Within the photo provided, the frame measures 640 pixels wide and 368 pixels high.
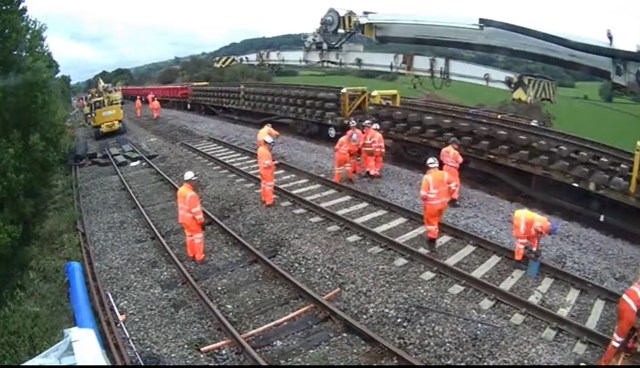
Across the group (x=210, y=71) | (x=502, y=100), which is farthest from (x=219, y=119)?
(x=210, y=71)

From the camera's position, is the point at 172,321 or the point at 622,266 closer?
the point at 172,321

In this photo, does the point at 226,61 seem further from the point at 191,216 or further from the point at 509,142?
the point at 191,216

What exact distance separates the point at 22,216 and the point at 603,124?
50.4ft

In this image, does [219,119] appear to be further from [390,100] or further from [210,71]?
[210,71]

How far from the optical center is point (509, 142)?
12.3m

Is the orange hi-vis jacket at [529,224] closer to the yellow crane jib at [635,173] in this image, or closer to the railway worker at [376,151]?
the yellow crane jib at [635,173]

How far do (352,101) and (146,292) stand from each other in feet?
35.4

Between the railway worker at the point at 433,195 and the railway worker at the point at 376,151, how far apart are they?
4.40 m

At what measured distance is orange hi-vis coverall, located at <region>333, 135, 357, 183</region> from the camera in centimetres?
1219

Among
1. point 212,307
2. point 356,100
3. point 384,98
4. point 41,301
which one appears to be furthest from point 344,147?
point 41,301

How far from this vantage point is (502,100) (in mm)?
21469

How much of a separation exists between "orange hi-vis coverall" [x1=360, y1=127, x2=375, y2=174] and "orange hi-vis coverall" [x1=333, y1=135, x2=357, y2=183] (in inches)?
25.2

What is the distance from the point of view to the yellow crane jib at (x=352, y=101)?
17.0 m

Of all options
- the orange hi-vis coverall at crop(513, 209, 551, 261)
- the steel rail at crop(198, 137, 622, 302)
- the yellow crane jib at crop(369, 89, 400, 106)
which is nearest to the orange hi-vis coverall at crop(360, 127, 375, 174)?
the steel rail at crop(198, 137, 622, 302)
